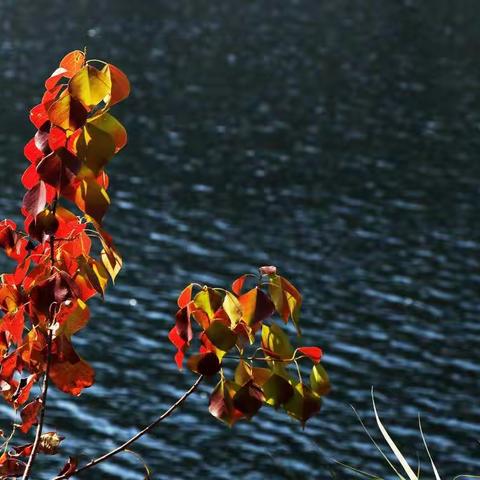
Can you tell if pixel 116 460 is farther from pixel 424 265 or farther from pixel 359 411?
pixel 424 265

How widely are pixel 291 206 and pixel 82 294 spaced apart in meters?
25.4

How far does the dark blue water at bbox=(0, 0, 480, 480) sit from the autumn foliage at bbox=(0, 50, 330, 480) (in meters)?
11.8

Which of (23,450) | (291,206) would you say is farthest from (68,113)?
(291,206)

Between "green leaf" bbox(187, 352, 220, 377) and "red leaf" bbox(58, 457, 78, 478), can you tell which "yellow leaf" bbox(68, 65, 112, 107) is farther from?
"red leaf" bbox(58, 457, 78, 478)

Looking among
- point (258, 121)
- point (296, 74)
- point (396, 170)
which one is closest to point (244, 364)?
point (396, 170)

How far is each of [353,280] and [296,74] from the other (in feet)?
74.0

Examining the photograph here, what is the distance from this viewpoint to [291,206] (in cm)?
2925

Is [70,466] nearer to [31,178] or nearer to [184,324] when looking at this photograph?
[184,324]

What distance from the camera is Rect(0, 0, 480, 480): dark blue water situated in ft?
57.7

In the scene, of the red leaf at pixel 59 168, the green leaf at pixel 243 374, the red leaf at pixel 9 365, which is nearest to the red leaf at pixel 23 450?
the red leaf at pixel 9 365

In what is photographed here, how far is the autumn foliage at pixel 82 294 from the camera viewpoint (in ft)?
11.7

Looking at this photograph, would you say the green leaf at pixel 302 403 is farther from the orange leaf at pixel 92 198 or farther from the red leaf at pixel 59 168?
the red leaf at pixel 59 168

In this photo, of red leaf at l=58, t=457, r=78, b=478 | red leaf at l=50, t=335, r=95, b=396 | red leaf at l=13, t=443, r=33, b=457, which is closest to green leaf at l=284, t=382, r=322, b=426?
red leaf at l=50, t=335, r=95, b=396

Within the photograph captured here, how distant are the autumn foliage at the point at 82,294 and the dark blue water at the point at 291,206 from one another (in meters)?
11.8
